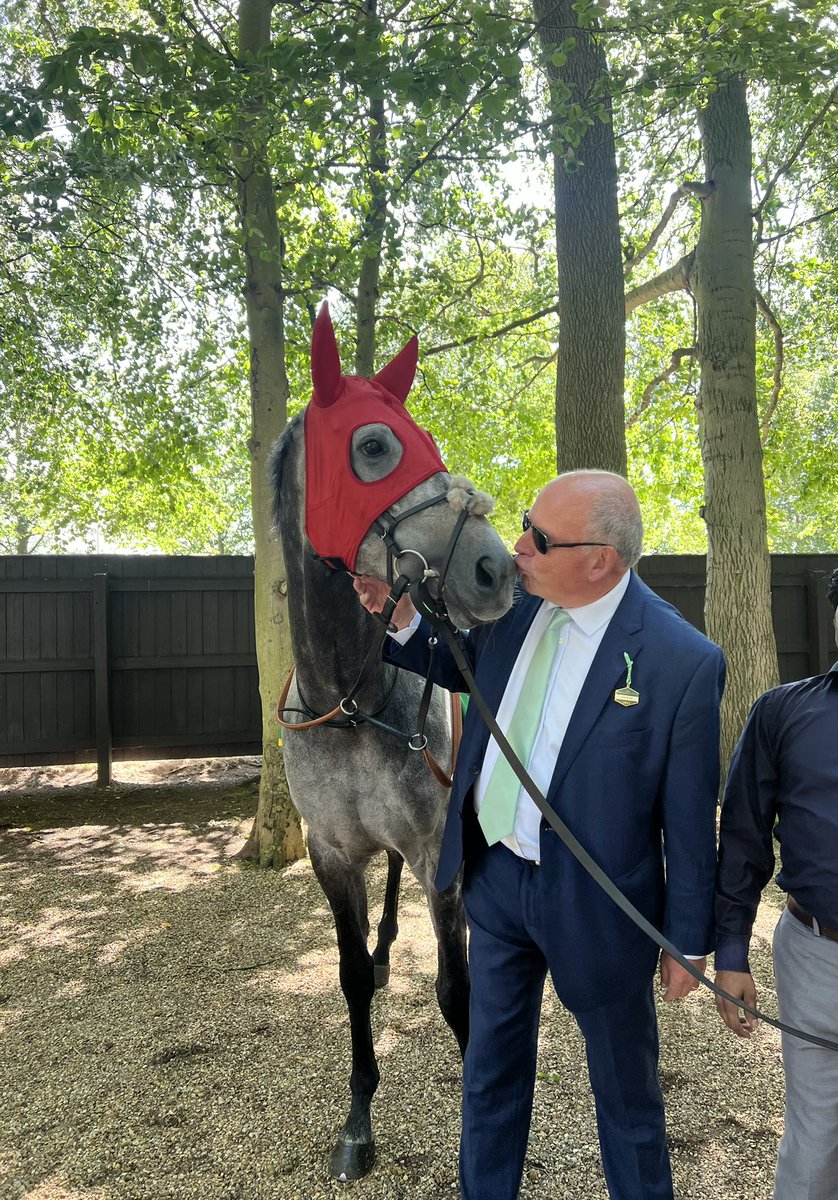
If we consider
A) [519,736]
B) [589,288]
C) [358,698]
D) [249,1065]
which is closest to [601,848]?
[519,736]

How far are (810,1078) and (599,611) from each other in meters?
1.09

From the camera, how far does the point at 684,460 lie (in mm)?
13070

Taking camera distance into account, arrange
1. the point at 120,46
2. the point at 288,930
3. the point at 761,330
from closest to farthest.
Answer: the point at 120,46 < the point at 288,930 < the point at 761,330

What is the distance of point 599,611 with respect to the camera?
1.77 meters

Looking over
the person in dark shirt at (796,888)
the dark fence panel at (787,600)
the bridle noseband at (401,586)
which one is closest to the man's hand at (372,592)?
the bridle noseband at (401,586)

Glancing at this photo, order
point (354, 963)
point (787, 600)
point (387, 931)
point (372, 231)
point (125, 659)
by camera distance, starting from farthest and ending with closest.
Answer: point (787, 600)
point (125, 659)
point (372, 231)
point (387, 931)
point (354, 963)

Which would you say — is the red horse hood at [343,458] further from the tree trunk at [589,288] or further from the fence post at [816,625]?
the fence post at [816,625]

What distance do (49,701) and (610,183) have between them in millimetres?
7138

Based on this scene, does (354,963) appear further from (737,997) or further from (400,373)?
(400,373)

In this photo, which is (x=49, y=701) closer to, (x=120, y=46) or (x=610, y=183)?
(x=120, y=46)

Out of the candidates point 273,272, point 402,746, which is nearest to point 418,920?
point 402,746

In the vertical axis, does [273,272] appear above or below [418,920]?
above

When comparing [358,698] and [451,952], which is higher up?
[358,698]

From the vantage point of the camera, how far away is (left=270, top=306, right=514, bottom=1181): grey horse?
1.97 metres
